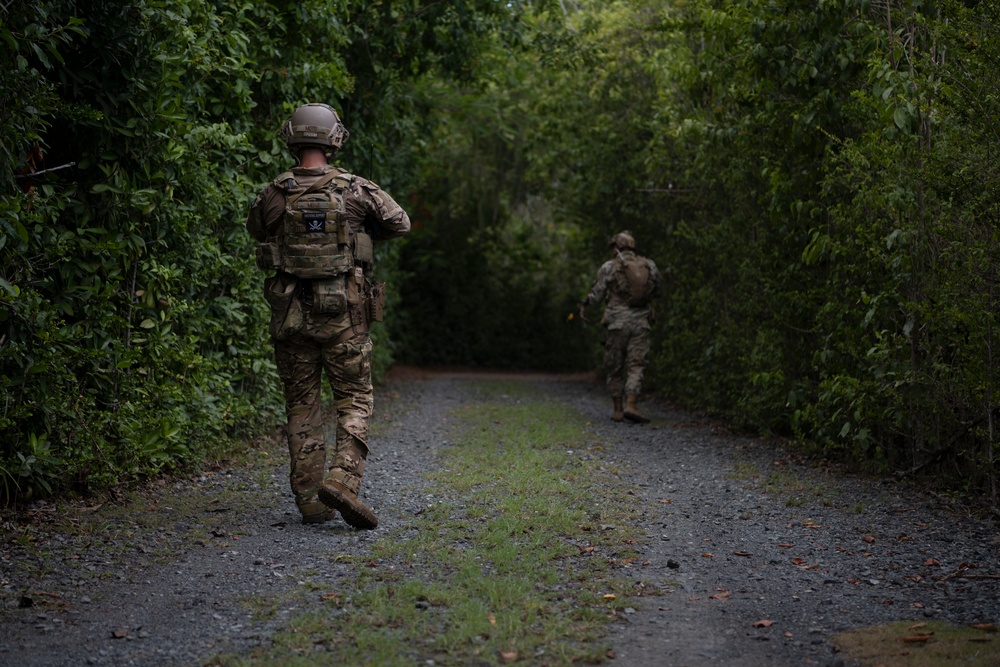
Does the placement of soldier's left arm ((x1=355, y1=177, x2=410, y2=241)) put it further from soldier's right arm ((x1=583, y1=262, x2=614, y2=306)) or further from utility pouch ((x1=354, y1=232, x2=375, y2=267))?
soldier's right arm ((x1=583, y1=262, x2=614, y2=306))

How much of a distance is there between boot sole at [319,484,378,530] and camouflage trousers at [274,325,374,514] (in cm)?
22

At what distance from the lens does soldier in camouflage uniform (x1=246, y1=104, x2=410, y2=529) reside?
7164 millimetres

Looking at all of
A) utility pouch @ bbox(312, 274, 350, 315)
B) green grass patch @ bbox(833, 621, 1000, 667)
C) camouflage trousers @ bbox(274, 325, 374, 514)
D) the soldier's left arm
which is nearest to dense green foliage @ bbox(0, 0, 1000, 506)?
the soldier's left arm

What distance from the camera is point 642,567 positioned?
20.7ft

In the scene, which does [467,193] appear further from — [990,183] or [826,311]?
[990,183]

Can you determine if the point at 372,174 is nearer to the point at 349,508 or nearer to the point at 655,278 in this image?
the point at 349,508

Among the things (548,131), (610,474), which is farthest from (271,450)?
(548,131)

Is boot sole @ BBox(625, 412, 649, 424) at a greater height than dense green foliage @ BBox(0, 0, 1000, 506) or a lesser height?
lesser

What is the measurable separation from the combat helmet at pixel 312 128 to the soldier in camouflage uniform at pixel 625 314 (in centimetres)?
748

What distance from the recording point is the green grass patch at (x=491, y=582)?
4703 mm

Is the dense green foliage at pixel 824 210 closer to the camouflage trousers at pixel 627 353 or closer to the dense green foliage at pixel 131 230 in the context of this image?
the camouflage trousers at pixel 627 353

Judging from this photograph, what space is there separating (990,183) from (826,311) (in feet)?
8.50

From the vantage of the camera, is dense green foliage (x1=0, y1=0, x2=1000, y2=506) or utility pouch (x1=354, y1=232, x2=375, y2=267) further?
utility pouch (x1=354, y1=232, x2=375, y2=267)

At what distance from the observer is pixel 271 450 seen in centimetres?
1080
